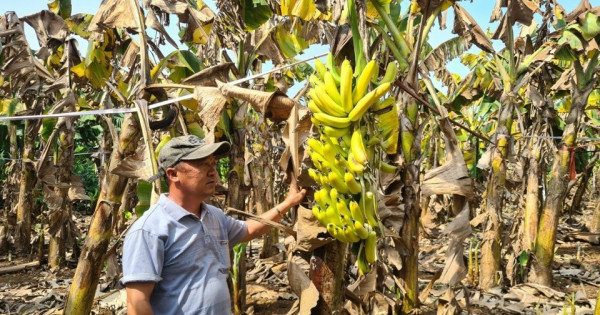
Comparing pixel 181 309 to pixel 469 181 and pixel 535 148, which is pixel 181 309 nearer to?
pixel 469 181

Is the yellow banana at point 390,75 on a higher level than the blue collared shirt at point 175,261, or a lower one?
higher

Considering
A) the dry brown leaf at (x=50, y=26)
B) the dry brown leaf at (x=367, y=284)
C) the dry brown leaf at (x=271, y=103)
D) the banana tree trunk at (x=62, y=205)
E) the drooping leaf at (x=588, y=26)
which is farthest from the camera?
the banana tree trunk at (x=62, y=205)

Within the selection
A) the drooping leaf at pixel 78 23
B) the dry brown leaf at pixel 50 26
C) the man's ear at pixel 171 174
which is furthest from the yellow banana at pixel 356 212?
the drooping leaf at pixel 78 23

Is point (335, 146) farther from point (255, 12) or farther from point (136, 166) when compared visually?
point (255, 12)

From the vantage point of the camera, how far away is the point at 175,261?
1897 millimetres

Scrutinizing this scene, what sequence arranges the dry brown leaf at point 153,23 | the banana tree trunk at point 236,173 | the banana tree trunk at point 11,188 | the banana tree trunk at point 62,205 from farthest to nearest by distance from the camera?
the banana tree trunk at point 11,188 < the banana tree trunk at point 62,205 < the banana tree trunk at point 236,173 < the dry brown leaf at point 153,23

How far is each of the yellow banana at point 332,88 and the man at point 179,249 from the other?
0.50 m

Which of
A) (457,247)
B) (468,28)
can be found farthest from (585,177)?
(457,247)

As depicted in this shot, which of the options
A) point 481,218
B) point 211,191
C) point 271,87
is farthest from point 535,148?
point 211,191

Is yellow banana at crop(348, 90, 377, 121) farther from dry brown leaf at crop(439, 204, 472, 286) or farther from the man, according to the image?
dry brown leaf at crop(439, 204, 472, 286)

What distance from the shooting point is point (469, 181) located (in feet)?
8.59

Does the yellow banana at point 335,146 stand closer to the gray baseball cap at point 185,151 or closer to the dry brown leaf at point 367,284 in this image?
the gray baseball cap at point 185,151

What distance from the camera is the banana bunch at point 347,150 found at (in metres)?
2.09

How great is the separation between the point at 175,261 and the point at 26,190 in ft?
22.3
